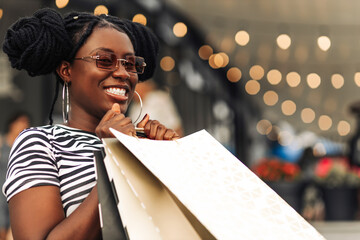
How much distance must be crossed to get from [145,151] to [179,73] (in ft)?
37.0

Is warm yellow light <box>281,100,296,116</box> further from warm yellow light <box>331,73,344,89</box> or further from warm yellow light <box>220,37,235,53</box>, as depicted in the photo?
warm yellow light <box>220,37,235,53</box>

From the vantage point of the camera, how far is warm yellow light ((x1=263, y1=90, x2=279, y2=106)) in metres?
23.8

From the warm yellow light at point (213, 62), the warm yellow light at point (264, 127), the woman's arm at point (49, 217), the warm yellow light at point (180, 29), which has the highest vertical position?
the warm yellow light at point (180, 29)

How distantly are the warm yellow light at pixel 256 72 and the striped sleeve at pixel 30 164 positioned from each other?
16.8m

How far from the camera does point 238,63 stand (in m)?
17.1

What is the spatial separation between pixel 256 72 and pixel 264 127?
61.6 feet

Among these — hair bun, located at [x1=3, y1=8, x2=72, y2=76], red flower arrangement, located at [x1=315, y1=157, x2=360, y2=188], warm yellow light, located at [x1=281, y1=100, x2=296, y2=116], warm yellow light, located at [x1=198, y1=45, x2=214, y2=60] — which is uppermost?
warm yellow light, located at [x1=198, y1=45, x2=214, y2=60]

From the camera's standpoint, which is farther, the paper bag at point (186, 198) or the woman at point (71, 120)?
the woman at point (71, 120)

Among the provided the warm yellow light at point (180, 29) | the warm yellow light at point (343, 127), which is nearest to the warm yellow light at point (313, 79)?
the warm yellow light at point (180, 29)

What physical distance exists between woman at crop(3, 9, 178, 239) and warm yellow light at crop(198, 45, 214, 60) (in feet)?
37.0

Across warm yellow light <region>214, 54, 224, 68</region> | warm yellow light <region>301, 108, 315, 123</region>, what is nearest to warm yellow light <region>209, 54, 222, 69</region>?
warm yellow light <region>214, 54, 224, 68</region>

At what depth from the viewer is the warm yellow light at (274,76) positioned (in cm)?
1930

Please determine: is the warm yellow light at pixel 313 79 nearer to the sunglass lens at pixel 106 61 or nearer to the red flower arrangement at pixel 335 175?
the red flower arrangement at pixel 335 175

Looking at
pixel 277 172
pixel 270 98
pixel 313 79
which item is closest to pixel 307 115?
pixel 270 98
